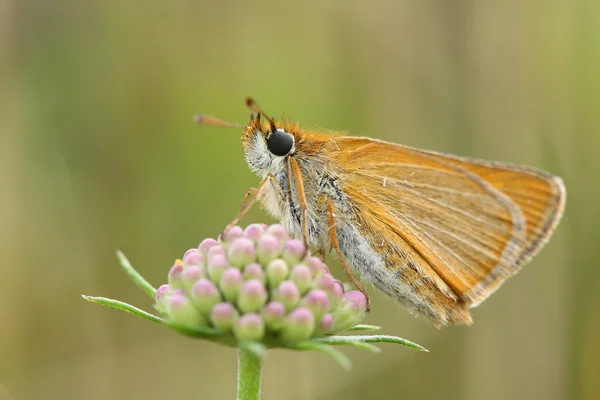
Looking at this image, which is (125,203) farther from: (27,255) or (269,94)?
(269,94)

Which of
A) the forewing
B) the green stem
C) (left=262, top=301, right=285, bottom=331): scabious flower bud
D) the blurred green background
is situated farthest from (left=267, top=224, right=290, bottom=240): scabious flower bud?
the blurred green background

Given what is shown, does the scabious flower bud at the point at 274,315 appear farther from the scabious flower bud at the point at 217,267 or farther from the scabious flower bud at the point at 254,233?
the scabious flower bud at the point at 254,233

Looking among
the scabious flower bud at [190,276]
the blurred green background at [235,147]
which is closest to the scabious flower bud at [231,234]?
the scabious flower bud at [190,276]

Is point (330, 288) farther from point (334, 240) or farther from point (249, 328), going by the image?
point (334, 240)

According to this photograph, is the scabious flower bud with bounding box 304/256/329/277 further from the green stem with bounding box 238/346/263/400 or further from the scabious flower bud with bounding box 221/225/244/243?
the green stem with bounding box 238/346/263/400

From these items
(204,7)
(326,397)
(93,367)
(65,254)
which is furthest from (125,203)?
(326,397)

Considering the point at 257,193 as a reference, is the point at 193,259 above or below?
below

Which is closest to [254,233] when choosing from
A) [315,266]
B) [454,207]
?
[315,266]

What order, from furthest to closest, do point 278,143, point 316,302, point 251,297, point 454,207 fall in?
point 454,207, point 278,143, point 316,302, point 251,297
